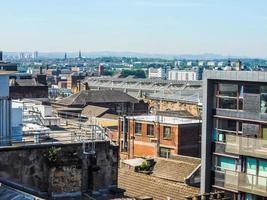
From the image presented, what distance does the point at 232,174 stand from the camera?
122 ft

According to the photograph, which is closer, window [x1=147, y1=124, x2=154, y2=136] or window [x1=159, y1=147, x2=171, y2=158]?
window [x1=159, y1=147, x2=171, y2=158]

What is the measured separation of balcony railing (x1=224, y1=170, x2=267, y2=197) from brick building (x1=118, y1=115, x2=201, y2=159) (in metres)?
22.2

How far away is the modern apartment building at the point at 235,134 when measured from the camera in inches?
1387

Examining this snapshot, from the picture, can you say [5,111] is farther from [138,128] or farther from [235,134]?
[138,128]

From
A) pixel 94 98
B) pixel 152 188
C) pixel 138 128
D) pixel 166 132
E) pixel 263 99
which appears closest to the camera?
pixel 263 99

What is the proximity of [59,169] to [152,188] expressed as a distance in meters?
13.3

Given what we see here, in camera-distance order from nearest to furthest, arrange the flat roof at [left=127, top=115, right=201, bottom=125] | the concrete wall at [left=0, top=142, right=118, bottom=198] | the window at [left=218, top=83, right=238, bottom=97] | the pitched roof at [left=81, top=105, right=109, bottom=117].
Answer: the concrete wall at [left=0, top=142, right=118, bottom=198]
the window at [left=218, top=83, right=238, bottom=97]
the flat roof at [left=127, top=115, right=201, bottom=125]
the pitched roof at [left=81, top=105, right=109, bottom=117]

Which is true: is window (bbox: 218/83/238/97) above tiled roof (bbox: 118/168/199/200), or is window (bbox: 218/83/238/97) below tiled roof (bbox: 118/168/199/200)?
above

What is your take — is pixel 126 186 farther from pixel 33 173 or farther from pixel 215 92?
pixel 33 173

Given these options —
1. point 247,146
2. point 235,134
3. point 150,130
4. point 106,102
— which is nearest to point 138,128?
point 150,130

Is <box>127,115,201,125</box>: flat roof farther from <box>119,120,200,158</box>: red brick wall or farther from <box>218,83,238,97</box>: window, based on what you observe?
<box>218,83,238,97</box>: window

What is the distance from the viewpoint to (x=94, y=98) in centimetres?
9600

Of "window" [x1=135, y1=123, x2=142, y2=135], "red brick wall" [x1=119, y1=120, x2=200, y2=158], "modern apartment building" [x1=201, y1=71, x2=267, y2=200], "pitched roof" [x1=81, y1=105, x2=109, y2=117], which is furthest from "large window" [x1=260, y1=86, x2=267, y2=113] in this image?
"pitched roof" [x1=81, y1=105, x2=109, y2=117]

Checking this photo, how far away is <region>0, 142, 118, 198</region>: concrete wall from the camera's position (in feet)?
75.5
